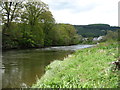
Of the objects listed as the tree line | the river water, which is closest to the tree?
the tree line

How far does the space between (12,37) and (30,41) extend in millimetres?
4399

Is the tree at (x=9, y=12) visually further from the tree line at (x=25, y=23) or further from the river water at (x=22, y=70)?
the river water at (x=22, y=70)

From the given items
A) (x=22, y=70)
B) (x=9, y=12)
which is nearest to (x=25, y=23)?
(x=9, y=12)

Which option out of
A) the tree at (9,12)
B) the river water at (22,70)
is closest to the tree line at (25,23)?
→ the tree at (9,12)

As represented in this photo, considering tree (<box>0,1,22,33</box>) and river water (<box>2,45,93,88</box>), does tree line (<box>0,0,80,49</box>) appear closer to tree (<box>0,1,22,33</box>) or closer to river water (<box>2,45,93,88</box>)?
tree (<box>0,1,22,33</box>)

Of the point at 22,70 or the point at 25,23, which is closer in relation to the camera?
the point at 22,70

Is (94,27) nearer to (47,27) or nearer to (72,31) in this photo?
(72,31)

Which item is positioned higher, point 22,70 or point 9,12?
point 9,12

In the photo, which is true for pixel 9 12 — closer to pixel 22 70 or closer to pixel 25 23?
pixel 25 23

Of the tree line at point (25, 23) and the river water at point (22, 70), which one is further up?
the tree line at point (25, 23)

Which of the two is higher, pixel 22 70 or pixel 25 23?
pixel 25 23

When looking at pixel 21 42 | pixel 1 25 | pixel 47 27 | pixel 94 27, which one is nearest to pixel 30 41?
pixel 21 42

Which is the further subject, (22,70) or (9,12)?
(9,12)

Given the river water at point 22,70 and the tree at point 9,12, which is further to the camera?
the tree at point 9,12
